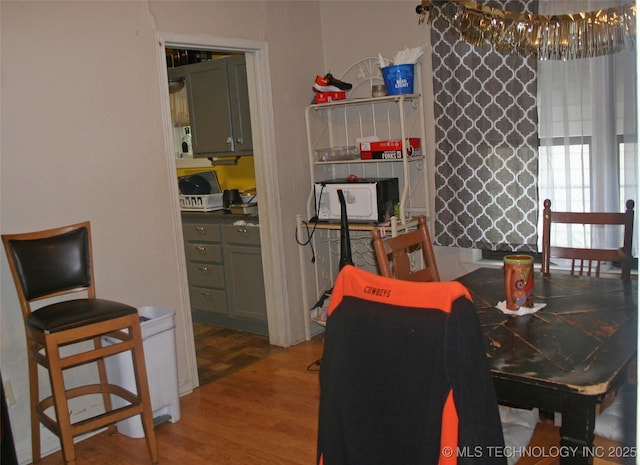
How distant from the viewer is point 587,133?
131 inches

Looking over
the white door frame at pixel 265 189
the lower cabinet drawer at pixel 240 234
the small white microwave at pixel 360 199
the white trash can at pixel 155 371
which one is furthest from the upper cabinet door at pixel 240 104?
the white trash can at pixel 155 371

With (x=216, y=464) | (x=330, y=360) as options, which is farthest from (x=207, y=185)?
(x=330, y=360)

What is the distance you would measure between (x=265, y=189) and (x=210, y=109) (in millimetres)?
973

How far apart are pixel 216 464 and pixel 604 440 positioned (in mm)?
1608

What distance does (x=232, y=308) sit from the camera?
4645 millimetres

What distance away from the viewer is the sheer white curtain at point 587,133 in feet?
10.5

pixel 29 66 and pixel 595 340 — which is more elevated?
pixel 29 66

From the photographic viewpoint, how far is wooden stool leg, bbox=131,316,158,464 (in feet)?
8.99

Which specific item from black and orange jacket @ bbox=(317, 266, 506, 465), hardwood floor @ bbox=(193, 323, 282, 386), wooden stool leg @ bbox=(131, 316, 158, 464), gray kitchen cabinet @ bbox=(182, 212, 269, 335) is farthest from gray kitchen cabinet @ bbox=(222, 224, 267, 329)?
black and orange jacket @ bbox=(317, 266, 506, 465)

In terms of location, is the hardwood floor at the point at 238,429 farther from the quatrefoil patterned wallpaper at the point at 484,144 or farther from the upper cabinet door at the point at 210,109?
the upper cabinet door at the point at 210,109

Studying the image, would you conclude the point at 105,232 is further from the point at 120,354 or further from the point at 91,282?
the point at 120,354

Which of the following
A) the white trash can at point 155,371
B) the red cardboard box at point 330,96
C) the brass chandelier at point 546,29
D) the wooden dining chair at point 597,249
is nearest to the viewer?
the brass chandelier at point 546,29

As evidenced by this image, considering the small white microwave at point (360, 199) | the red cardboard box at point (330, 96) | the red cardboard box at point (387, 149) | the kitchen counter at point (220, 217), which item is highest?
the red cardboard box at point (330, 96)

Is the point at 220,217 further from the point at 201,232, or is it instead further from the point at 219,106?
the point at 219,106
